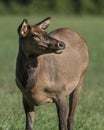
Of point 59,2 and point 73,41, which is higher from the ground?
point 73,41

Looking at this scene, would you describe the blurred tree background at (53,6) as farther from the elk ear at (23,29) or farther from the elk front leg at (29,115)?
the elk ear at (23,29)

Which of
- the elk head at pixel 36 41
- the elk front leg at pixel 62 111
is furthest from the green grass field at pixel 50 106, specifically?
the elk head at pixel 36 41

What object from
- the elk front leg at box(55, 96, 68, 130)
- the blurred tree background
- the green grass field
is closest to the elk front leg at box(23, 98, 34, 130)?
the green grass field

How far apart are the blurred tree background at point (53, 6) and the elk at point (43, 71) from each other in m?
53.8

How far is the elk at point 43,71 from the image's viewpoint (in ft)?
27.4

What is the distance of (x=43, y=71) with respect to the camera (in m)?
8.84

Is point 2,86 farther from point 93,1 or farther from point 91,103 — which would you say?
point 93,1

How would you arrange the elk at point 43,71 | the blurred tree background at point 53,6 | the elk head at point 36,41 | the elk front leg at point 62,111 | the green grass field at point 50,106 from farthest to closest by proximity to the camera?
1. the blurred tree background at point 53,6
2. the green grass field at point 50,106
3. the elk front leg at point 62,111
4. the elk at point 43,71
5. the elk head at point 36,41

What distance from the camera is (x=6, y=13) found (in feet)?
208

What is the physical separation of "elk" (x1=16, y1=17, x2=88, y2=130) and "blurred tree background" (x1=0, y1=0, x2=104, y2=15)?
53.8 m

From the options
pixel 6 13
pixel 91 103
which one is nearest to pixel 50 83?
pixel 91 103

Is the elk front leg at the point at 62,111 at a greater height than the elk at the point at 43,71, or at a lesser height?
lesser

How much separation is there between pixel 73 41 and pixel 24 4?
55437mm

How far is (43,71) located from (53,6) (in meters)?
Answer: 56.2
